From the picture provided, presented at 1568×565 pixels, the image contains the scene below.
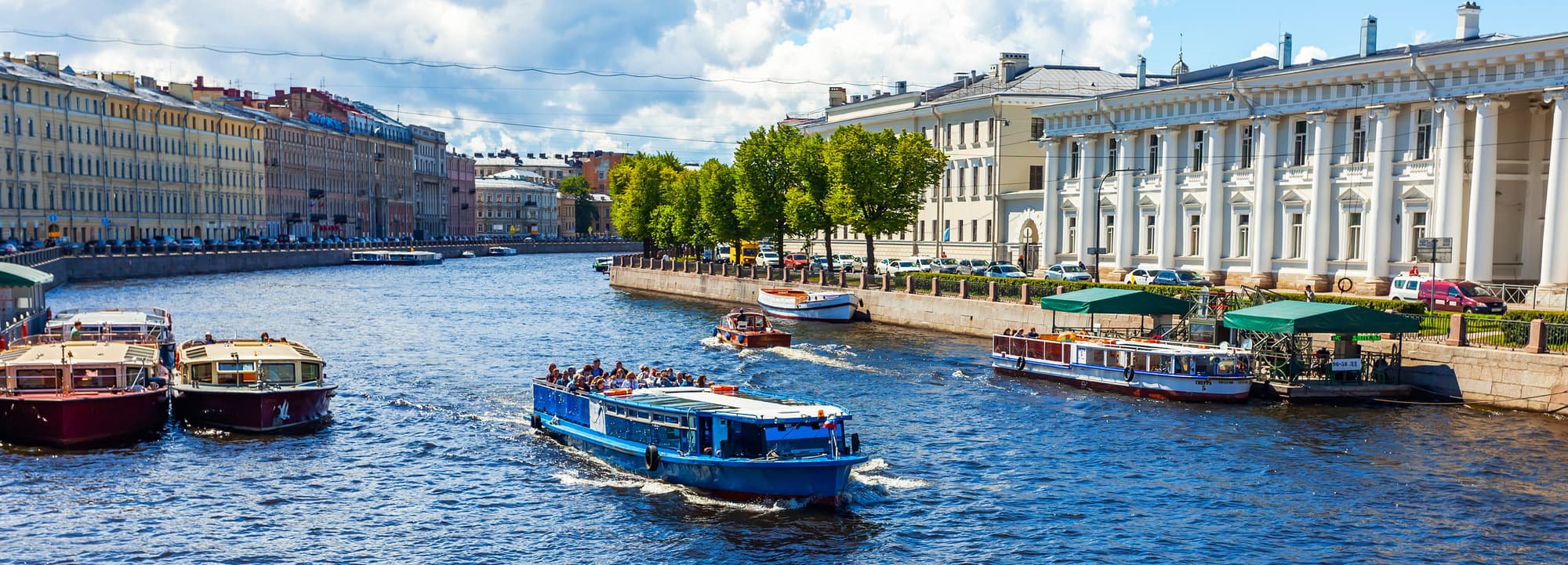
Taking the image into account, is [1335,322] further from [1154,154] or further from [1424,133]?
[1154,154]

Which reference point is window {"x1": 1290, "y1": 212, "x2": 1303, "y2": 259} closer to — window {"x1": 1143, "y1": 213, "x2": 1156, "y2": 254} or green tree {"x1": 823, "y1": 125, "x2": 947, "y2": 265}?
window {"x1": 1143, "y1": 213, "x2": 1156, "y2": 254}

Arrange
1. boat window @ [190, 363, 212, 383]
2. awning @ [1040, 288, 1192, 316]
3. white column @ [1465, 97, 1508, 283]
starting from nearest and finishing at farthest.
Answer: boat window @ [190, 363, 212, 383] → awning @ [1040, 288, 1192, 316] → white column @ [1465, 97, 1508, 283]

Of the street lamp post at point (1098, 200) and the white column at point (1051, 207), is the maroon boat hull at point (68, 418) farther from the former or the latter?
the white column at point (1051, 207)

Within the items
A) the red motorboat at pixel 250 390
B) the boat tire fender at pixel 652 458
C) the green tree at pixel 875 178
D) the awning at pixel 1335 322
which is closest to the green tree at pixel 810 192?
the green tree at pixel 875 178

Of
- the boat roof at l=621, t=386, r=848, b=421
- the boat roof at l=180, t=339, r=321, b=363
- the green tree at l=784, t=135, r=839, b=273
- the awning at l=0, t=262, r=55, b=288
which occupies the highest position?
the green tree at l=784, t=135, r=839, b=273

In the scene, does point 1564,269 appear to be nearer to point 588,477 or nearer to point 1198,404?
point 1198,404

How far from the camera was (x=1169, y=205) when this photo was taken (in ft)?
231

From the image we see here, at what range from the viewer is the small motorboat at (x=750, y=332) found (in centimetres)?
5844

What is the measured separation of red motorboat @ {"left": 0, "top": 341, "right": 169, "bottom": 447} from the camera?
33406 millimetres

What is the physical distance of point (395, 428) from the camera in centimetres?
3850

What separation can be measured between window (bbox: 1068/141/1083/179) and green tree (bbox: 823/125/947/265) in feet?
24.1

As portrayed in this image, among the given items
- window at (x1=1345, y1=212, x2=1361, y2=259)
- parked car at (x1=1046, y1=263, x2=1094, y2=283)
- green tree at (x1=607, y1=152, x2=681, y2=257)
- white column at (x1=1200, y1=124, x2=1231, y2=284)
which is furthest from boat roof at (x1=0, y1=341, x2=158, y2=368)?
green tree at (x1=607, y1=152, x2=681, y2=257)

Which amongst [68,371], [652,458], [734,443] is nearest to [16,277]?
[68,371]

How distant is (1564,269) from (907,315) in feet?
88.3
